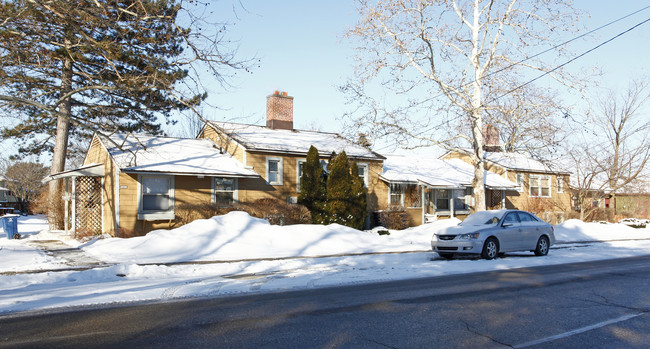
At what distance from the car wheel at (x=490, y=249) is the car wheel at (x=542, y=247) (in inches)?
81.5

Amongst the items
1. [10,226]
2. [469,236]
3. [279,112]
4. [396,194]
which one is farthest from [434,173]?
[10,226]

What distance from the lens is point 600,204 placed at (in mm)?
39812

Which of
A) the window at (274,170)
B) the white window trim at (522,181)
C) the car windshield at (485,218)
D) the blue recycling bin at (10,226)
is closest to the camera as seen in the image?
the car windshield at (485,218)

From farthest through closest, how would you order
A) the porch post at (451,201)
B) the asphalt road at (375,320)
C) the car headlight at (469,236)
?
Answer: the porch post at (451,201) < the car headlight at (469,236) < the asphalt road at (375,320)

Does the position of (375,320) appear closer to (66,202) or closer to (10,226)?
(10,226)

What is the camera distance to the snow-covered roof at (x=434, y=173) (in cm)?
3014

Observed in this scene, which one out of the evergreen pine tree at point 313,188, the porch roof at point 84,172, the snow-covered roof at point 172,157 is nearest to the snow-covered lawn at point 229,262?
the porch roof at point 84,172

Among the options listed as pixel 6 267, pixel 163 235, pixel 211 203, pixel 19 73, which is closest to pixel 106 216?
pixel 211 203

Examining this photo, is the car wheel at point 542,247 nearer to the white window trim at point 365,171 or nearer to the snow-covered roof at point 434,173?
the snow-covered roof at point 434,173

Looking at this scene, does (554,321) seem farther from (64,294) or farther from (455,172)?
(455,172)

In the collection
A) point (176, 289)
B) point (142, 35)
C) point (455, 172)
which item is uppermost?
point (142, 35)

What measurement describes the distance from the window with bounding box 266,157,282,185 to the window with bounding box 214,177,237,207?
2087mm

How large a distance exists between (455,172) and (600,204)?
12871mm

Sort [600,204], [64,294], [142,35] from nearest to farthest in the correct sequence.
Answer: [64,294] → [142,35] → [600,204]
